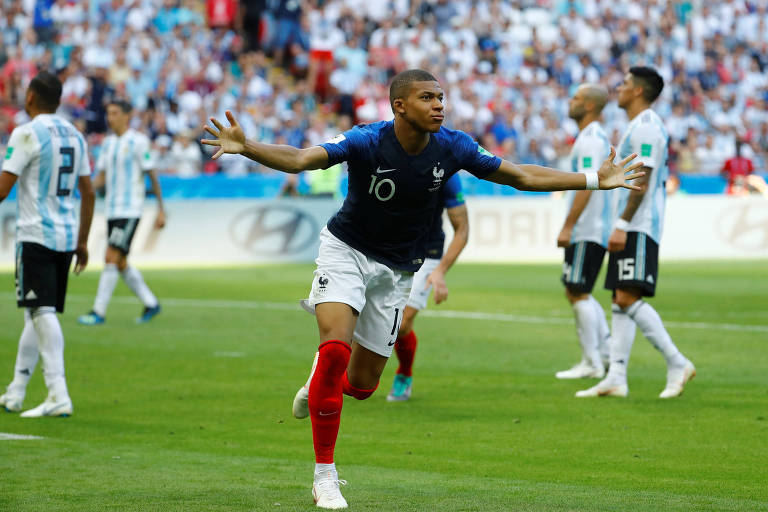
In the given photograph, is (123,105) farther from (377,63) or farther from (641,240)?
(377,63)

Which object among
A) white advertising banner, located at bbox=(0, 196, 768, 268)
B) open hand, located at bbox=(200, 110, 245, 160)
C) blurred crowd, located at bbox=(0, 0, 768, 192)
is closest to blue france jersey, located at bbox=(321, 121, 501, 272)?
open hand, located at bbox=(200, 110, 245, 160)

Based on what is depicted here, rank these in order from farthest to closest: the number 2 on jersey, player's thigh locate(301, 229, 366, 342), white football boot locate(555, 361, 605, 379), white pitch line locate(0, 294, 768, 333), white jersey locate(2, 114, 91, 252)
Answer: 1. white pitch line locate(0, 294, 768, 333)
2. white football boot locate(555, 361, 605, 379)
3. the number 2 on jersey
4. white jersey locate(2, 114, 91, 252)
5. player's thigh locate(301, 229, 366, 342)

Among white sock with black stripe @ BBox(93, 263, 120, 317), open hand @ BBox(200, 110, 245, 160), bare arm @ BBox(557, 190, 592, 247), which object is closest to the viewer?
open hand @ BBox(200, 110, 245, 160)

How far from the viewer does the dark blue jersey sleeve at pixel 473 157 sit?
641 cm

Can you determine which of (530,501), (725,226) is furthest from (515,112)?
(530,501)

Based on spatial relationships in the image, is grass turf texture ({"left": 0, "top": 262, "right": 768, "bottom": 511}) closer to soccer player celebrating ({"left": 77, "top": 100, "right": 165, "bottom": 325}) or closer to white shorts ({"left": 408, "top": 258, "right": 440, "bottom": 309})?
soccer player celebrating ({"left": 77, "top": 100, "right": 165, "bottom": 325})

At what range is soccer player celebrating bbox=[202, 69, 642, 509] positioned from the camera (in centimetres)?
603

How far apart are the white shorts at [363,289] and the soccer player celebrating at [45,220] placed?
8.92ft

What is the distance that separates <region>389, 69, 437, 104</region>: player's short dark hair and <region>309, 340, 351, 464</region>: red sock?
4.20 feet

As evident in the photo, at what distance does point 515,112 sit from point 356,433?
77.0 feet

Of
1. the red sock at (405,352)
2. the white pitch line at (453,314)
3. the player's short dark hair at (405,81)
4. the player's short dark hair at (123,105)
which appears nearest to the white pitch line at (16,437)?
the red sock at (405,352)

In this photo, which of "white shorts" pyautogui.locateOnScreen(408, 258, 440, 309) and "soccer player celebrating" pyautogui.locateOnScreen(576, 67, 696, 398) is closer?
"soccer player celebrating" pyautogui.locateOnScreen(576, 67, 696, 398)

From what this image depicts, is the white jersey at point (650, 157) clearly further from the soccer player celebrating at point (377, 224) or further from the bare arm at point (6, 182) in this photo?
the bare arm at point (6, 182)

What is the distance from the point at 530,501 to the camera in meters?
5.86
